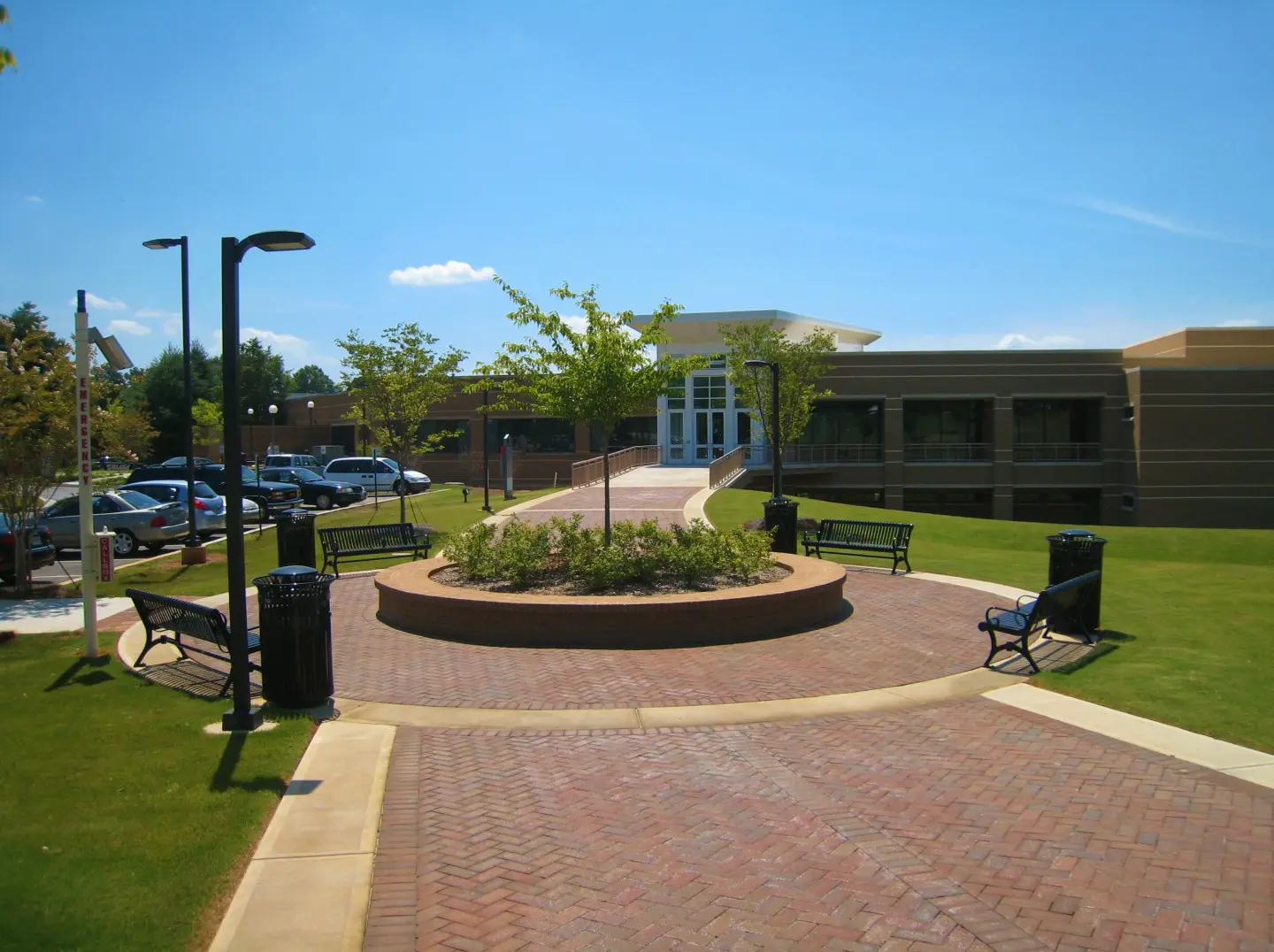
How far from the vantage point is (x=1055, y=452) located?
4522 cm

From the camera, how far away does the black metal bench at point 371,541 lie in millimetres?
17359

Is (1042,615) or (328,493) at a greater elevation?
(328,493)

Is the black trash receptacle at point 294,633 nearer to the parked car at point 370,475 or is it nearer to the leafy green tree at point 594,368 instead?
the leafy green tree at point 594,368

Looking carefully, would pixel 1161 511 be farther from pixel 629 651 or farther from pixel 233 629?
pixel 233 629

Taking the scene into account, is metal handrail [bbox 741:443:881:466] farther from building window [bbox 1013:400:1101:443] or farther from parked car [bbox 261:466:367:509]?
parked car [bbox 261:466:367:509]

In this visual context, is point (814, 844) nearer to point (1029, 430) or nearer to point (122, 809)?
point (122, 809)

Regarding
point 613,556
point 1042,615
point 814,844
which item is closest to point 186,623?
point 613,556

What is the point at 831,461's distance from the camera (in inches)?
1767

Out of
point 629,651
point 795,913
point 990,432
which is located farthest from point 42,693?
point 990,432

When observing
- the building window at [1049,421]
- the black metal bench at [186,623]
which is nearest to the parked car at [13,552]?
the black metal bench at [186,623]

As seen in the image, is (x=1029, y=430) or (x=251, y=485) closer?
(x=251, y=485)

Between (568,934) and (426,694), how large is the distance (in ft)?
15.7

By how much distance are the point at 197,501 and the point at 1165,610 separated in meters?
21.1

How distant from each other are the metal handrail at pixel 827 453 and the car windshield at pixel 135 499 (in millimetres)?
24868
